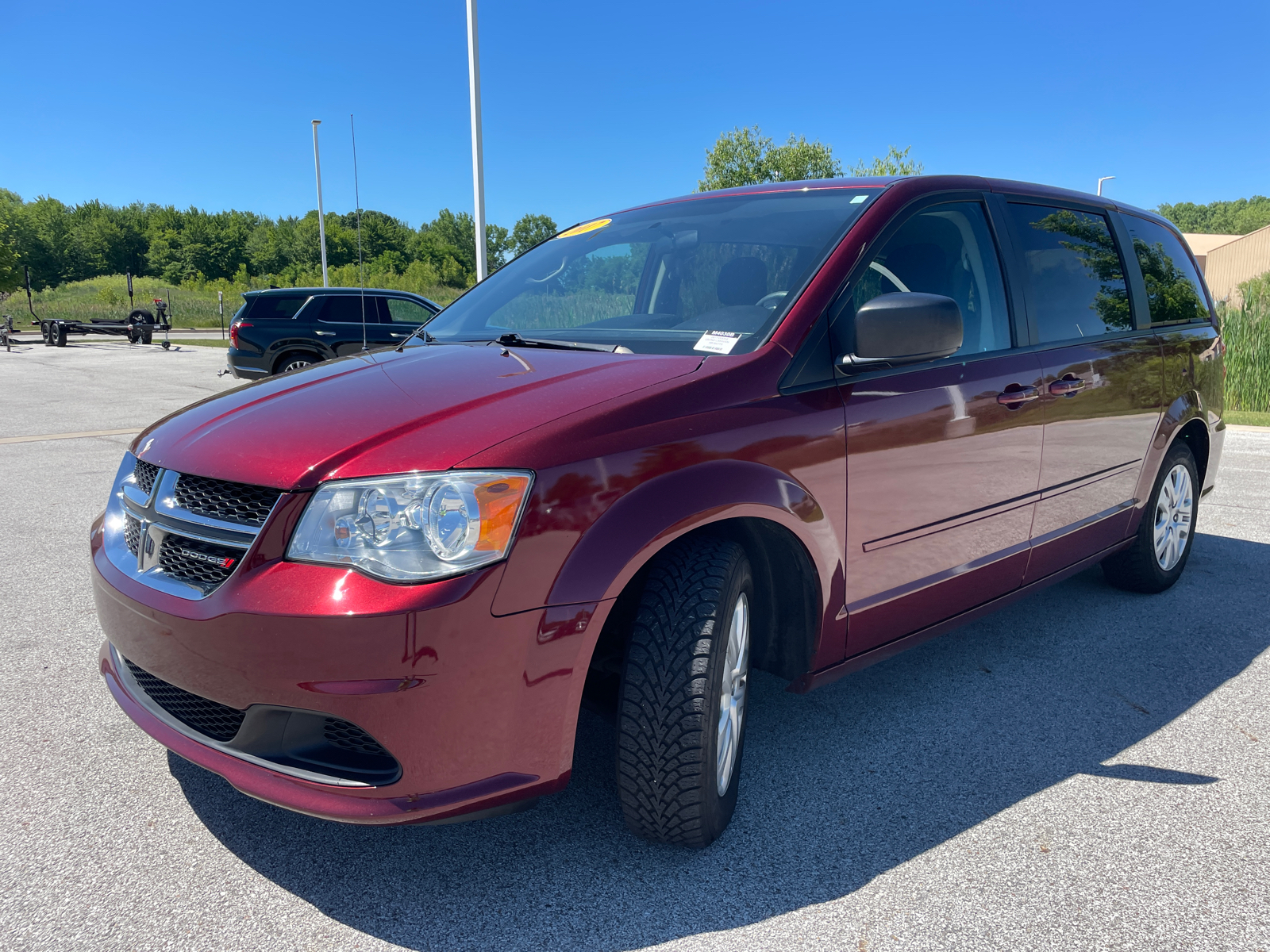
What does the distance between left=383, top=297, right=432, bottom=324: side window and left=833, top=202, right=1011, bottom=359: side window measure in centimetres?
1175

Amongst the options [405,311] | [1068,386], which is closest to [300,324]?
[405,311]

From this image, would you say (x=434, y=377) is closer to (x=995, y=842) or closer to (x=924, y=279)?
(x=924, y=279)

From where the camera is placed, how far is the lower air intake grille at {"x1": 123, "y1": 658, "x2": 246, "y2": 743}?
6.65ft

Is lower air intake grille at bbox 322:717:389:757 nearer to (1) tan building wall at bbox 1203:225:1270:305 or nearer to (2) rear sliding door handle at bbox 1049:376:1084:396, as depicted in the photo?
(2) rear sliding door handle at bbox 1049:376:1084:396

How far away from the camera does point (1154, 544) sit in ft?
13.9

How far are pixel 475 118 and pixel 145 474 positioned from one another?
14.1 meters

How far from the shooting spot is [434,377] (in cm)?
239

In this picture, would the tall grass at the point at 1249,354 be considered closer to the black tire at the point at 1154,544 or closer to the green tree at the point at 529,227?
the black tire at the point at 1154,544

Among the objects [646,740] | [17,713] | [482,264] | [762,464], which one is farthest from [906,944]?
[482,264]

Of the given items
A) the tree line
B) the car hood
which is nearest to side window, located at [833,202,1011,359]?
the car hood

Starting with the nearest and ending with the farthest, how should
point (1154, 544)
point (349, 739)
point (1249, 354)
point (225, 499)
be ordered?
point (349, 739)
point (225, 499)
point (1154, 544)
point (1249, 354)

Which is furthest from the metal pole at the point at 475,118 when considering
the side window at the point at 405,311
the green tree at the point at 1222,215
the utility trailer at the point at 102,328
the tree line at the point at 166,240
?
the green tree at the point at 1222,215

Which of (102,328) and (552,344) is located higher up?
(102,328)

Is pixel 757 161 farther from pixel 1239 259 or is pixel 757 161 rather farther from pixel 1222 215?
pixel 1222 215
